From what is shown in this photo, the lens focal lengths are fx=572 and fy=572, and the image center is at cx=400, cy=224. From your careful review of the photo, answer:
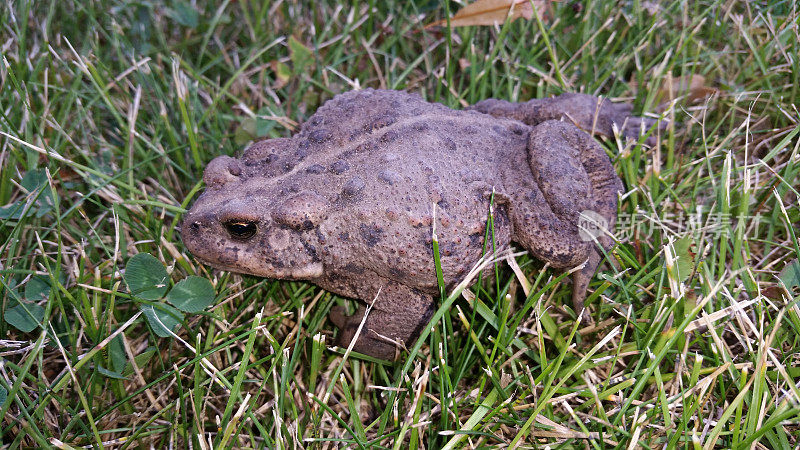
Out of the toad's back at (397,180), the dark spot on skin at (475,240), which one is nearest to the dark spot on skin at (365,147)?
the toad's back at (397,180)

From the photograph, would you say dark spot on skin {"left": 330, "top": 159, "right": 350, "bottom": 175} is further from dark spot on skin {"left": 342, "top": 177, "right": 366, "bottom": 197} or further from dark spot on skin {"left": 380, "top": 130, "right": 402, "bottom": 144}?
dark spot on skin {"left": 380, "top": 130, "right": 402, "bottom": 144}

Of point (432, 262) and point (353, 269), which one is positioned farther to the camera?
point (353, 269)

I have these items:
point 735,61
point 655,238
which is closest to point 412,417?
point 655,238

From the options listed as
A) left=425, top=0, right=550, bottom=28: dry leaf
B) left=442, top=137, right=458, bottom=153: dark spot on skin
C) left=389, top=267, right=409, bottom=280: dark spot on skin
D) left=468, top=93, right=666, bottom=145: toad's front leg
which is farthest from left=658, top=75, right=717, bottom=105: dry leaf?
left=389, top=267, right=409, bottom=280: dark spot on skin

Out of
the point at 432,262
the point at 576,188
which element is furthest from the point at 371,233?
the point at 576,188

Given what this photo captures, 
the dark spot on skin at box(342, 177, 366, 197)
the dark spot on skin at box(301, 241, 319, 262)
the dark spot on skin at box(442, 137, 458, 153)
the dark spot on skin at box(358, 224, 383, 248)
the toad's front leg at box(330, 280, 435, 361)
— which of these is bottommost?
the toad's front leg at box(330, 280, 435, 361)

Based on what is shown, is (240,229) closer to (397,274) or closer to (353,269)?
(353,269)

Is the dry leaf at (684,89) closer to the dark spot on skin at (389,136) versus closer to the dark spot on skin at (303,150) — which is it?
the dark spot on skin at (389,136)
